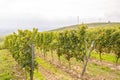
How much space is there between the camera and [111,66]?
185 feet

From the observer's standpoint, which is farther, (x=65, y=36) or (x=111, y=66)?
(x=111, y=66)

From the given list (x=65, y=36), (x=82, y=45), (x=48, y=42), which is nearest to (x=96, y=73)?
(x=82, y=45)

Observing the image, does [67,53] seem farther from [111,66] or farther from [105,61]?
[105,61]

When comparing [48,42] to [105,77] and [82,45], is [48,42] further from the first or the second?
[105,77]

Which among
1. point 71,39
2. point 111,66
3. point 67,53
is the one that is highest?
point 71,39

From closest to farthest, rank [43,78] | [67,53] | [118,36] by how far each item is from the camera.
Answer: [43,78] → [67,53] → [118,36]

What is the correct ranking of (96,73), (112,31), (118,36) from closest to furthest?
(96,73) < (118,36) < (112,31)

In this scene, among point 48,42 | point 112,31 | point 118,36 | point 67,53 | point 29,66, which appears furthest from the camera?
point 48,42

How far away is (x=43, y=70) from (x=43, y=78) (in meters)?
8.31

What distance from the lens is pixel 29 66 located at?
35.7 m

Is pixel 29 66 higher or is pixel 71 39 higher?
pixel 71 39

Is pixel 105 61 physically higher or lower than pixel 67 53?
lower

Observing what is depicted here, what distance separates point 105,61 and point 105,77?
19.0 metres

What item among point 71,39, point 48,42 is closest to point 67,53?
point 71,39
